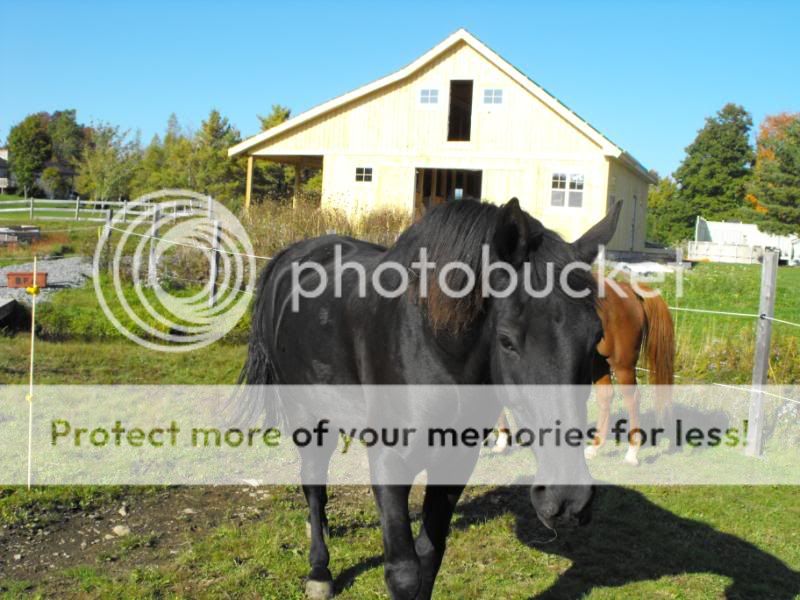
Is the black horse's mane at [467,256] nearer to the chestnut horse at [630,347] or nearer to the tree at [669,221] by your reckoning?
the chestnut horse at [630,347]

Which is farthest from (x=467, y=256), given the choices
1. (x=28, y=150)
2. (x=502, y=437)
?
(x=28, y=150)

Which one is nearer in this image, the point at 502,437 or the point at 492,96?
the point at 502,437

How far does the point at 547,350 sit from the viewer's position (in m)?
2.15

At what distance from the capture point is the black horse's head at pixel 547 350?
2.14 metres

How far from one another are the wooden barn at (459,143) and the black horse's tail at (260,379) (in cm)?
1635

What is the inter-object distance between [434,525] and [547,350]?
1346 mm

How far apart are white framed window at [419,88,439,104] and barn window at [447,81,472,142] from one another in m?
1.41

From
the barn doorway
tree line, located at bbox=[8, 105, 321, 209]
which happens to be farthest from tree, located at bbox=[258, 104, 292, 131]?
the barn doorway

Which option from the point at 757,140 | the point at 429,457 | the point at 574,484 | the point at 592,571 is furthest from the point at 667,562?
the point at 757,140

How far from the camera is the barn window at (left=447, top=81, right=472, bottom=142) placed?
24.9 metres

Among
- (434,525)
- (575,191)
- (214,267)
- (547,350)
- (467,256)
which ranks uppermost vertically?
(575,191)

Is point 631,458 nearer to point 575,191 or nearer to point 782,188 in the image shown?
point 575,191

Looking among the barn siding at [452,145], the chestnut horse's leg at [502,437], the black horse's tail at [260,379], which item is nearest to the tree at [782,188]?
the barn siding at [452,145]

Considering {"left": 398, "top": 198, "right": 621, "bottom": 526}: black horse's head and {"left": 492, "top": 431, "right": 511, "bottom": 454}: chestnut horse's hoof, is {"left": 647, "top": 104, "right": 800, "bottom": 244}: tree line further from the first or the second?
{"left": 398, "top": 198, "right": 621, "bottom": 526}: black horse's head
